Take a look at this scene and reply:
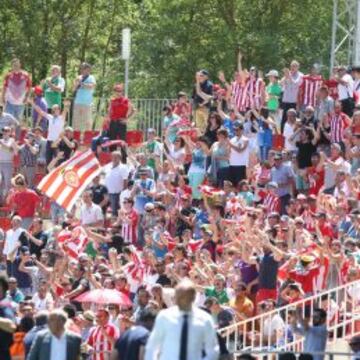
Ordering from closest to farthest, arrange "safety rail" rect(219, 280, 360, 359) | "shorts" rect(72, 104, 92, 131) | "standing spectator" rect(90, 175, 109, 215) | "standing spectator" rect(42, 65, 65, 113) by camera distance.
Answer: "safety rail" rect(219, 280, 360, 359), "standing spectator" rect(90, 175, 109, 215), "standing spectator" rect(42, 65, 65, 113), "shorts" rect(72, 104, 92, 131)

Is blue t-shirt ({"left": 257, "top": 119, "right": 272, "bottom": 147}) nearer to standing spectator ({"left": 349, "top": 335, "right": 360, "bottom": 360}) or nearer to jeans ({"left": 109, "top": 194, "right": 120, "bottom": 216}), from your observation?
jeans ({"left": 109, "top": 194, "right": 120, "bottom": 216})

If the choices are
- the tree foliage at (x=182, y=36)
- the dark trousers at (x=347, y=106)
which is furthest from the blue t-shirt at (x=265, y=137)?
the tree foliage at (x=182, y=36)

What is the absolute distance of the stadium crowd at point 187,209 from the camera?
Answer: 2459cm

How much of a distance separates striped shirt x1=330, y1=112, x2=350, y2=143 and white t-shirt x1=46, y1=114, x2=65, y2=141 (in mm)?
5463

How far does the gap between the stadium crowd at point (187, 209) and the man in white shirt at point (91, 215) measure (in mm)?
27

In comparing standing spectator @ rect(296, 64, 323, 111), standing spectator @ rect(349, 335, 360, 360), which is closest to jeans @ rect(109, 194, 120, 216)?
standing spectator @ rect(296, 64, 323, 111)

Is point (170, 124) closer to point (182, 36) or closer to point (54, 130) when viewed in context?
point (54, 130)

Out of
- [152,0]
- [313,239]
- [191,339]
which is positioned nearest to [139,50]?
[152,0]

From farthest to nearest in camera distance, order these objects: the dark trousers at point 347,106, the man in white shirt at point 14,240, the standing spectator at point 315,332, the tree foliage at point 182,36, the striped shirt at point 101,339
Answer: the tree foliage at point 182,36 < the dark trousers at point 347,106 < the man in white shirt at point 14,240 < the striped shirt at point 101,339 < the standing spectator at point 315,332

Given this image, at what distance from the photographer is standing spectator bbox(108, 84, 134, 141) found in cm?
3481

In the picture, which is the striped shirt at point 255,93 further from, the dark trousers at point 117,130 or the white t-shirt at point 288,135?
the dark trousers at point 117,130

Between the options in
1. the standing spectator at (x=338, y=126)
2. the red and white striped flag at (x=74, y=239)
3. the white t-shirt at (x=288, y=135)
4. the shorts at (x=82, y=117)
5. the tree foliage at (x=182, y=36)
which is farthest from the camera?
the tree foliage at (x=182, y=36)

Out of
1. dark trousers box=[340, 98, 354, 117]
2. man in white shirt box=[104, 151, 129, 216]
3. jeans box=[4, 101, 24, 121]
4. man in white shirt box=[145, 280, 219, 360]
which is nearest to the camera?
man in white shirt box=[145, 280, 219, 360]

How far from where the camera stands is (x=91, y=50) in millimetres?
53062
